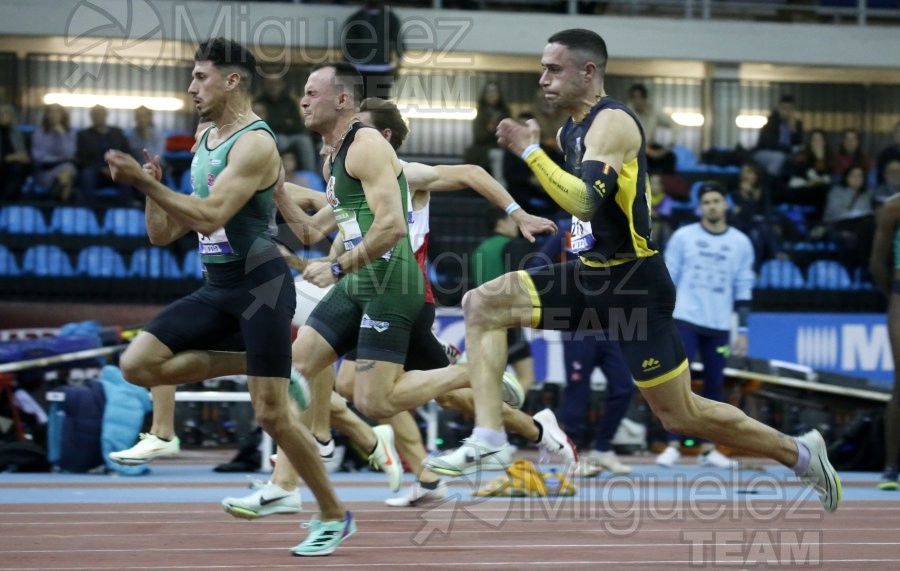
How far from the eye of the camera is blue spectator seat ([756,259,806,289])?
1772cm

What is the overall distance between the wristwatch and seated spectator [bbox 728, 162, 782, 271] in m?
10.6

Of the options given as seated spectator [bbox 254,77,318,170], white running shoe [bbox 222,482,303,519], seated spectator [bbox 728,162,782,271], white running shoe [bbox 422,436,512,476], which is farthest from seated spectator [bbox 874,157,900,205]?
white running shoe [bbox 222,482,303,519]

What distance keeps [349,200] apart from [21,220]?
9914 mm

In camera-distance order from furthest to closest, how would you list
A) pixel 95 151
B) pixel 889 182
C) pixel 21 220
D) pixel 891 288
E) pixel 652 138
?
pixel 652 138, pixel 889 182, pixel 95 151, pixel 21 220, pixel 891 288

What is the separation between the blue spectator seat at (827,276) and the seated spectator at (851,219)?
0.52 ft

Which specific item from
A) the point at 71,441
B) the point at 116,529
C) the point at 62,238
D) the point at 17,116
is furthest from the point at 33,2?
the point at 116,529

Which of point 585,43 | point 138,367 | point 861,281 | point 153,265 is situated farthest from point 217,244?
point 861,281

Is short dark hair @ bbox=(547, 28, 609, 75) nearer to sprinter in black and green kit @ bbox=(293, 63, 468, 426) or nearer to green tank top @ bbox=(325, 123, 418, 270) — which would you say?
sprinter in black and green kit @ bbox=(293, 63, 468, 426)

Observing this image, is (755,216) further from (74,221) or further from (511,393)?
(511,393)

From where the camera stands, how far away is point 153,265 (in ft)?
54.3

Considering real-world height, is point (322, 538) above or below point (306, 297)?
below

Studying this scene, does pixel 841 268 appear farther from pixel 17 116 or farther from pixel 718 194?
pixel 17 116

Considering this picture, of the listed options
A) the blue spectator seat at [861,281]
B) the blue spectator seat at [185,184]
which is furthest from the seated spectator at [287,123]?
the blue spectator seat at [861,281]

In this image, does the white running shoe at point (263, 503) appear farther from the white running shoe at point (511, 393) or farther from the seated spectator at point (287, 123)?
the seated spectator at point (287, 123)
